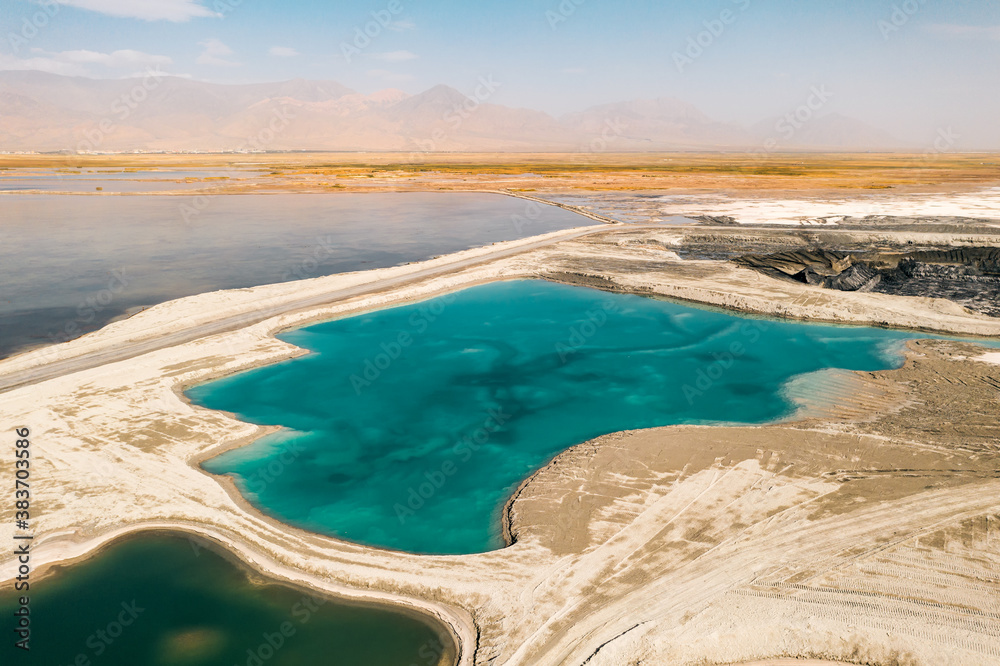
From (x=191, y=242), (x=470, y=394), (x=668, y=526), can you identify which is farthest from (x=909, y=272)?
(x=191, y=242)

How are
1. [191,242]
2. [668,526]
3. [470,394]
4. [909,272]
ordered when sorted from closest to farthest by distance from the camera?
[668,526]
[470,394]
[909,272]
[191,242]

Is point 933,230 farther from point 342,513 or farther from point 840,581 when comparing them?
point 342,513

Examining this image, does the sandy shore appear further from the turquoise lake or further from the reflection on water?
the reflection on water

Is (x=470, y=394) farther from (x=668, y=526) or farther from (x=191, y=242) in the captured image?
(x=191, y=242)

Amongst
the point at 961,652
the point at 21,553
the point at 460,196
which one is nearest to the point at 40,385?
the point at 21,553

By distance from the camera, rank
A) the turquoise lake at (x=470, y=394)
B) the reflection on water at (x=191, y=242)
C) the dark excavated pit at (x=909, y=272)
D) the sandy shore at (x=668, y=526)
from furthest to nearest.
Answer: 1. the dark excavated pit at (x=909, y=272)
2. the reflection on water at (x=191, y=242)
3. the turquoise lake at (x=470, y=394)
4. the sandy shore at (x=668, y=526)

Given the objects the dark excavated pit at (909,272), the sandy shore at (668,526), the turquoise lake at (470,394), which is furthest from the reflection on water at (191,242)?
the dark excavated pit at (909,272)

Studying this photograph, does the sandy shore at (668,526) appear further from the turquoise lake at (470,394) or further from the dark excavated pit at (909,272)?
the dark excavated pit at (909,272)
